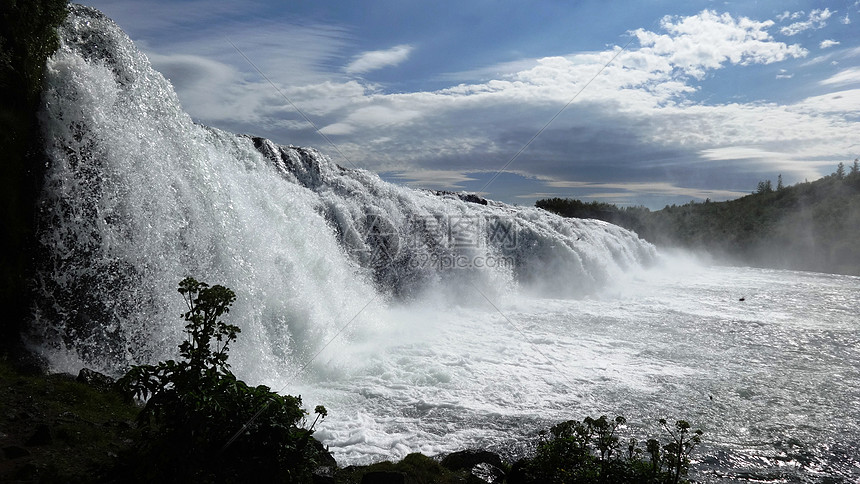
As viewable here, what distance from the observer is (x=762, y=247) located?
4653 cm

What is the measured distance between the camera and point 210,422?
3.30 m

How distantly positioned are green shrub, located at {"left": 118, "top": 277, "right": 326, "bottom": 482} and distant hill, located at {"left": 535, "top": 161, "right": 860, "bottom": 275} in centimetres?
4446

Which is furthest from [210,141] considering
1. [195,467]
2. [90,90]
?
[195,467]

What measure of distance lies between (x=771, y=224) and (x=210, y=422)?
5914 cm

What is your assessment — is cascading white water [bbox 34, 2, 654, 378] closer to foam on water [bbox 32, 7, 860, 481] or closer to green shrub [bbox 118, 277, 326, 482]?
foam on water [bbox 32, 7, 860, 481]

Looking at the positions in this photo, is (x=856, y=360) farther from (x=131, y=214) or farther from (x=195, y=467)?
(x=131, y=214)

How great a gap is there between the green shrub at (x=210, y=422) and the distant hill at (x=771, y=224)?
146 feet

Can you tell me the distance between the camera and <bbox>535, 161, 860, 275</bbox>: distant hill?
138 feet

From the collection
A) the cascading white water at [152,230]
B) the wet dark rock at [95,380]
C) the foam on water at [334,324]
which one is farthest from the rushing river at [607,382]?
the wet dark rock at [95,380]

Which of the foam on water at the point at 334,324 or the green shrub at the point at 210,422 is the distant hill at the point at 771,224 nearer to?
the foam on water at the point at 334,324

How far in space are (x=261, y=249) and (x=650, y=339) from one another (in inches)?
376
